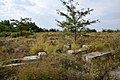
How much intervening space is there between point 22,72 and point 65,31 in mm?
8056

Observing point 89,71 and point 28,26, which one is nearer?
point 89,71

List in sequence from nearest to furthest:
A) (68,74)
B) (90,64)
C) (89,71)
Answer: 1. (68,74)
2. (89,71)
3. (90,64)

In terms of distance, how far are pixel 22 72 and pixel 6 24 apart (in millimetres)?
24594

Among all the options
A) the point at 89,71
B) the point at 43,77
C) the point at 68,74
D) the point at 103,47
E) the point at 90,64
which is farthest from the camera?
the point at 103,47

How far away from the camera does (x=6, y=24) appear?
30.4m

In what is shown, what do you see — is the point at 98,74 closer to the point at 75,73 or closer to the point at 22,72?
the point at 75,73

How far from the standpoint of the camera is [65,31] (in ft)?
47.0

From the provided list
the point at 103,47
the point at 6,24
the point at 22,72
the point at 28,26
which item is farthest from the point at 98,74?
the point at 6,24

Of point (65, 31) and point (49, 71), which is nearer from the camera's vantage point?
point (49, 71)

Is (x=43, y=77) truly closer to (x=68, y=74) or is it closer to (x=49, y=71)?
(x=49, y=71)

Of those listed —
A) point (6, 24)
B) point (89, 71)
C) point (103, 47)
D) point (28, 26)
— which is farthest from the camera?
point (6, 24)

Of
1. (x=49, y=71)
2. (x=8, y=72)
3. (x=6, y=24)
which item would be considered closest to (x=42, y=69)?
(x=49, y=71)

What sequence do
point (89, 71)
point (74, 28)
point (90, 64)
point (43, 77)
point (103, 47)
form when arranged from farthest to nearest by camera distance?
point (74, 28)
point (103, 47)
point (90, 64)
point (89, 71)
point (43, 77)

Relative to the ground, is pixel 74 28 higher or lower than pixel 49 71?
higher
